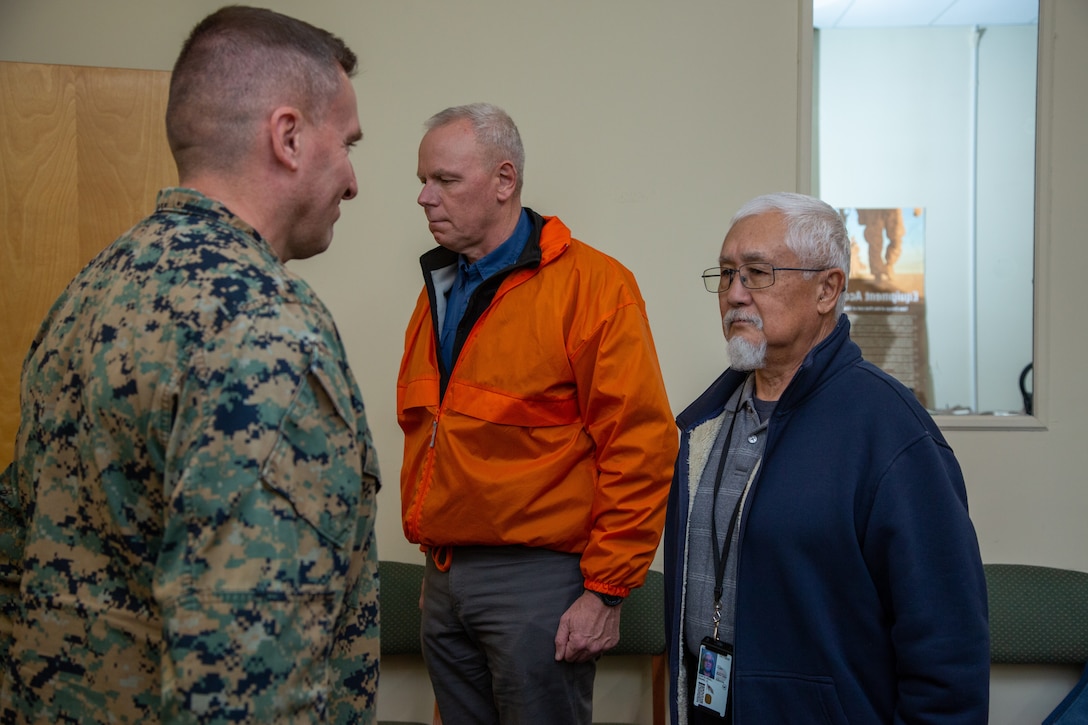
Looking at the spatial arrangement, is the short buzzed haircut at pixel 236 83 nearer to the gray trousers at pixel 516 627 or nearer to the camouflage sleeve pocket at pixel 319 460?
the camouflage sleeve pocket at pixel 319 460

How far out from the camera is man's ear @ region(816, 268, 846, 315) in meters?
1.64

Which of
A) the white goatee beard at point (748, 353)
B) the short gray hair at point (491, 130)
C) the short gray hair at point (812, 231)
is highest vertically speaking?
the short gray hair at point (491, 130)

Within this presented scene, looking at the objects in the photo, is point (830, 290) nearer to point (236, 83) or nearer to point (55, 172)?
point (236, 83)

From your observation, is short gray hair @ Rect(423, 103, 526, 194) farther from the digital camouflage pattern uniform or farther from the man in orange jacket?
the digital camouflage pattern uniform

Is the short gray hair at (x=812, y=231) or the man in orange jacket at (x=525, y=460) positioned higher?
the short gray hair at (x=812, y=231)

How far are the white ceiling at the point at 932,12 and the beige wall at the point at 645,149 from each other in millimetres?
88

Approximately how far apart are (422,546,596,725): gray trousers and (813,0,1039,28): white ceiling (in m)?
2.15

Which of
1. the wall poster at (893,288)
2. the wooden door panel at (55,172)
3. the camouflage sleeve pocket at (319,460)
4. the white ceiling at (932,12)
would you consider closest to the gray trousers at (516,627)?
the camouflage sleeve pocket at (319,460)

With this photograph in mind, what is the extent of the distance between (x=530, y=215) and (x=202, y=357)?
1456 mm

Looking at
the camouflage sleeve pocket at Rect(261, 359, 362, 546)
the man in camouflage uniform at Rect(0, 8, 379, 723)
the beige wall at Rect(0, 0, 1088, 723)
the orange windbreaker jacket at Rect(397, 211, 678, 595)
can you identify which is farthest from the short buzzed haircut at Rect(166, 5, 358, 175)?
the beige wall at Rect(0, 0, 1088, 723)

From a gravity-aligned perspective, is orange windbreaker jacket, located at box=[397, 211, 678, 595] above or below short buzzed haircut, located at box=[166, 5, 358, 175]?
below

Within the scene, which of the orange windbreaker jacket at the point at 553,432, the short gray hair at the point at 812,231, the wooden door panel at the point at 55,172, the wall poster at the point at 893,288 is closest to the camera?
the short gray hair at the point at 812,231

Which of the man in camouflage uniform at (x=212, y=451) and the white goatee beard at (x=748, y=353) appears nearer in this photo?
the man in camouflage uniform at (x=212, y=451)

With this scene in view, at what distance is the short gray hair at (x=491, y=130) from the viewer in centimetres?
217
